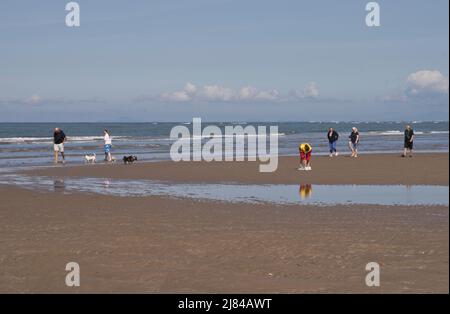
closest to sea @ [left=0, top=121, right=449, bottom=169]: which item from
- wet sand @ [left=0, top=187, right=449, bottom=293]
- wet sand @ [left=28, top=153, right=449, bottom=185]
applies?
wet sand @ [left=28, top=153, right=449, bottom=185]

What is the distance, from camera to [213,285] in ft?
23.2

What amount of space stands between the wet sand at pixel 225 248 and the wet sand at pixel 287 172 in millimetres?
6745

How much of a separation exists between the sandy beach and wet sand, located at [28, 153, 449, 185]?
6097 mm

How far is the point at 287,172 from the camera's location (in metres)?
22.7

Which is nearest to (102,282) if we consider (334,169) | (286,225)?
(286,225)

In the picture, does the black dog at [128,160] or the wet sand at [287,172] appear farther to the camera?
the black dog at [128,160]

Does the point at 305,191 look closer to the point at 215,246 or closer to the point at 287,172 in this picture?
the point at 287,172

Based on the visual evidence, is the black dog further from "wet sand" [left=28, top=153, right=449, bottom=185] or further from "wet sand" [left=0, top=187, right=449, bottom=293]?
"wet sand" [left=0, top=187, right=449, bottom=293]

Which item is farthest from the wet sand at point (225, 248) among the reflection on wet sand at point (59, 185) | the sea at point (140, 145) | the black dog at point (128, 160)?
the sea at point (140, 145)

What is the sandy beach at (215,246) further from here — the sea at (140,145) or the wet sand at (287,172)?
the sea at (140,145)

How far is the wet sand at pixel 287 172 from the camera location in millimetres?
19891

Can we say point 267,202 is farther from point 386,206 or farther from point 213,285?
point 213,285

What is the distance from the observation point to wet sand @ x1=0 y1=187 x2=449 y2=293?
712cm
